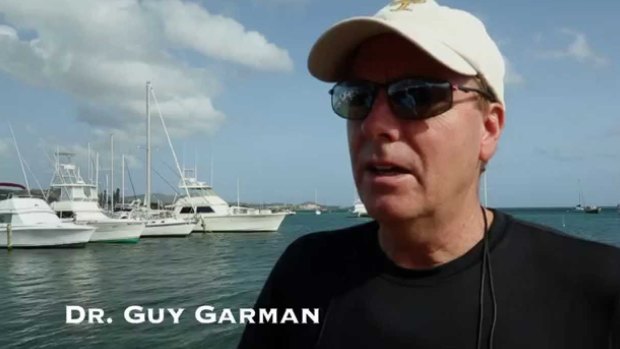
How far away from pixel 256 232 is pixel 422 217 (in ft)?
156

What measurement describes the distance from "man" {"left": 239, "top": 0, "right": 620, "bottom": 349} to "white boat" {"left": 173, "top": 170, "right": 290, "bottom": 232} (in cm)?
4542

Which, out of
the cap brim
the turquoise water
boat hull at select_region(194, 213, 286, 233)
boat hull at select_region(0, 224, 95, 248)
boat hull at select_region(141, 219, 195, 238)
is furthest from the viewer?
boat hull at select_region(194, 213, 286, 233)

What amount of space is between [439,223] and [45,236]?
3368cm

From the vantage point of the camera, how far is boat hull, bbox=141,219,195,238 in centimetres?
4206

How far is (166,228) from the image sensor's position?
42594 millimetres

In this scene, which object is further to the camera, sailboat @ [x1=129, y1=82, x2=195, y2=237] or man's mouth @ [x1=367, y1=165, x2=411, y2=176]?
sailboat @ [x1=129, y1=82, x2=195, y2=237]

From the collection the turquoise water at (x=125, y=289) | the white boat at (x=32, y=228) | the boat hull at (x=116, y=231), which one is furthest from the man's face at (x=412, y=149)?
the boat hull at (x=116, y=231)

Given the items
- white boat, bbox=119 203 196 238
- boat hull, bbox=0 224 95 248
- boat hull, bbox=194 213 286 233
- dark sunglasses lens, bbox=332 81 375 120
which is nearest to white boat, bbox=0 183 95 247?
boat hull, bbox=0 224 95 248

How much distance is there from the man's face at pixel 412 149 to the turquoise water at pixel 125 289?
31.2 ft

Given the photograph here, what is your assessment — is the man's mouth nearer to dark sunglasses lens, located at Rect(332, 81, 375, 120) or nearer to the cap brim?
dark sunglasses lens, located at Rect(332, 81, 375, 120)

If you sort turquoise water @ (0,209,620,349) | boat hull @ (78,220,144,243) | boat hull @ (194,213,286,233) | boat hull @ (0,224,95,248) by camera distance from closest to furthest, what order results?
turquoise water @ (0,209,620,349), boat hull @ (0,224,95,248), boat hull @ (78,220,144,243), boat hull @ (194,213,286,233)

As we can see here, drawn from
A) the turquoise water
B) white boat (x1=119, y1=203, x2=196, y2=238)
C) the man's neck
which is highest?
the man's neck

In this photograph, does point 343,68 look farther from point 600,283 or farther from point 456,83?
point 600,283

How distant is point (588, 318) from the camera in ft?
4.88
